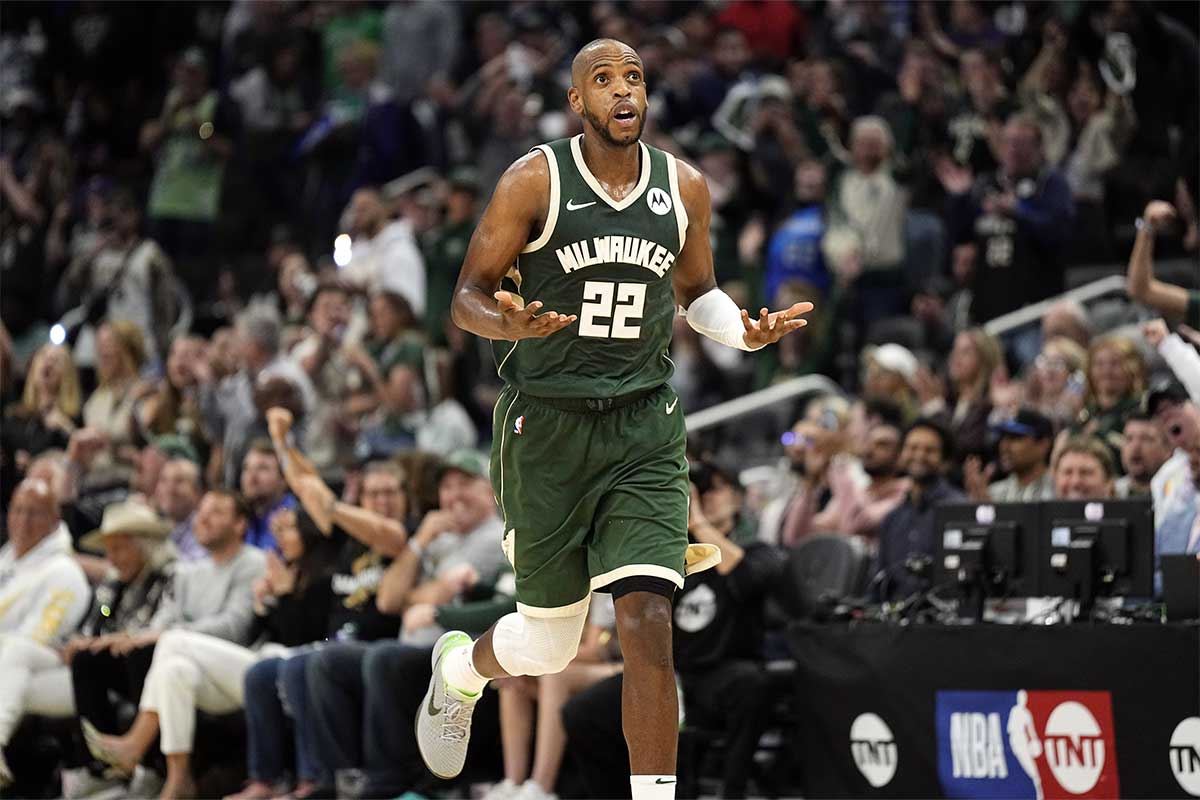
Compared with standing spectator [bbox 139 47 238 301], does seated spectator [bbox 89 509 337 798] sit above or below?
below

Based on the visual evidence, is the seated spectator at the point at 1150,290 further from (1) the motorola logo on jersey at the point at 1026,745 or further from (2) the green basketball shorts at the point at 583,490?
(2) the green basketball shorts at the point at 583,490

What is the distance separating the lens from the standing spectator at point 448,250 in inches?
548

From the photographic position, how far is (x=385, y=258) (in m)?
14.1

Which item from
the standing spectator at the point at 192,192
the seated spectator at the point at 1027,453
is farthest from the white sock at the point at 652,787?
the standing spectator at the point at 192,192

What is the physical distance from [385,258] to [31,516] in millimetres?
4540

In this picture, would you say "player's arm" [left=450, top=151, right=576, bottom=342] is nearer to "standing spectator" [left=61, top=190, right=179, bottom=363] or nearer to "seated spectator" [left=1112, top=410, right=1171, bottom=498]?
"seated spectator" [left=1112, top=410, right=1171, bottom=498]

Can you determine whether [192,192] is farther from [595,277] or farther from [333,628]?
[595,277]

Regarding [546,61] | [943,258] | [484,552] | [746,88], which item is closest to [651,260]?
[484,552]

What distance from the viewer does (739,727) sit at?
8367mm

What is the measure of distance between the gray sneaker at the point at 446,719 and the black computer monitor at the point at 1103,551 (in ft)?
7.99

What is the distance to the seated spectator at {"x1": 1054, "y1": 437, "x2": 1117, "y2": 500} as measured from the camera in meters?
8.29

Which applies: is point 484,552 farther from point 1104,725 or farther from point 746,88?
point 746,88

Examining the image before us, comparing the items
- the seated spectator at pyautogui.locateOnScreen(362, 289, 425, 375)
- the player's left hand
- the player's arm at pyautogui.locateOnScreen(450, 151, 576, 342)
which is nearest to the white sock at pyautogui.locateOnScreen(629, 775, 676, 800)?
the player's left hand

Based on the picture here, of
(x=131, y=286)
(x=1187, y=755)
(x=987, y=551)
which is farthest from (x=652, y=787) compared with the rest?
(x=131, y=286)
